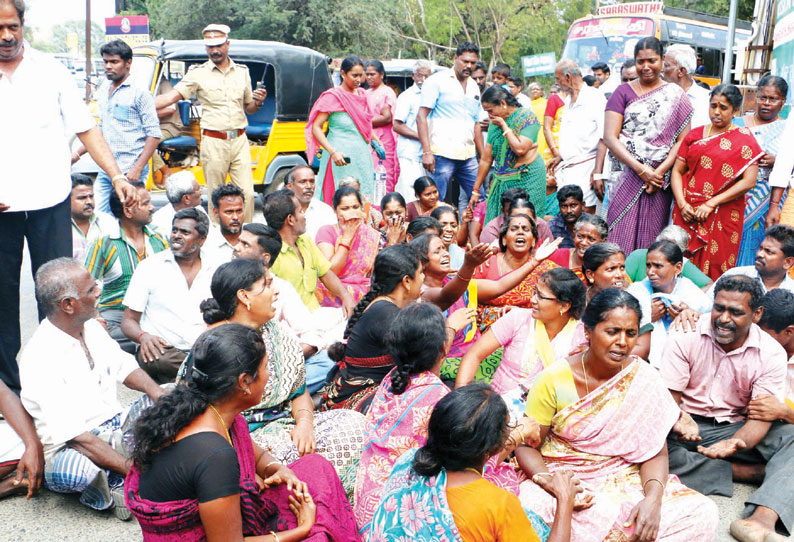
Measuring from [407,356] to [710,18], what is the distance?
55.2 feet

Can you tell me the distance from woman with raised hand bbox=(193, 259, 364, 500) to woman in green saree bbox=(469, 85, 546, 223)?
343 centimetres

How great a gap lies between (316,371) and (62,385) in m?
1.42

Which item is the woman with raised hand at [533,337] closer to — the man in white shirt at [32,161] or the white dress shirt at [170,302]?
the white dress shirt at [170,302]

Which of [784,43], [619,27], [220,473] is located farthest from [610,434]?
[619,27]

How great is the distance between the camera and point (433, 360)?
111 inches

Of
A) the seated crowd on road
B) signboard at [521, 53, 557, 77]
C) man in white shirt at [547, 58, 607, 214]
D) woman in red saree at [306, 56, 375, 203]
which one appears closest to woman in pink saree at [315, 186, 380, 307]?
the seated crowd on road

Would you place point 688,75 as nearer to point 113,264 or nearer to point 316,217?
point 316,217

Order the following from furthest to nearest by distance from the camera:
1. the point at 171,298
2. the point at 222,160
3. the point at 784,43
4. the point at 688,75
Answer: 1. the point at 784,43
2. the point at 222,160
3. the point at 688,75
4. the point at 171,298

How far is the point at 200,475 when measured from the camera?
2.15 metres

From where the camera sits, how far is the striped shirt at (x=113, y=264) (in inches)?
188

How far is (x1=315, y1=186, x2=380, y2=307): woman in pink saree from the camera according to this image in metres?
5.19

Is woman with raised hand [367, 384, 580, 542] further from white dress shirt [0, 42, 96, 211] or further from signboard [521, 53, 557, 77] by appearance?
signboard [521, 53, 557, 77]

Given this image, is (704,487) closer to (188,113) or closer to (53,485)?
(53,485)

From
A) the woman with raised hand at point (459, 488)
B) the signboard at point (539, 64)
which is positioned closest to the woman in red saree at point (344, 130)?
the woman with raised hand at point (459, 488)
